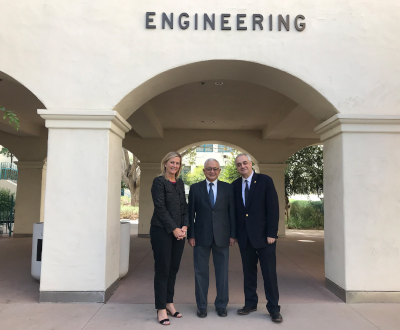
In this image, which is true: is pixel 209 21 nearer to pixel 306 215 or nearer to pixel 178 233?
pixel 178 233

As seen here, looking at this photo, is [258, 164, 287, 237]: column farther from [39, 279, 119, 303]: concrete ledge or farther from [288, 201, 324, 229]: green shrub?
[39, 279, 119, 303]: concrete ledge

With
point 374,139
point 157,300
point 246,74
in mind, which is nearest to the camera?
point 157,300

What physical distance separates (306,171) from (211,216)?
Result: 12085mm

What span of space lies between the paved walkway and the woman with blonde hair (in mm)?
350

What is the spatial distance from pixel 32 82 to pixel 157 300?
3.13m

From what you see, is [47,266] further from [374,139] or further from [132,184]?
[132,184]

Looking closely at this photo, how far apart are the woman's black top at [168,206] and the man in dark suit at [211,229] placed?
172mm

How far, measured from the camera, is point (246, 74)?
15.7 feet

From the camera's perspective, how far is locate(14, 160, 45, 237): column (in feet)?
34.3

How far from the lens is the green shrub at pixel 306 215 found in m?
14.6

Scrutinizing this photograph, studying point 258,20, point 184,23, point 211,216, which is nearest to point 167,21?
point 184,23

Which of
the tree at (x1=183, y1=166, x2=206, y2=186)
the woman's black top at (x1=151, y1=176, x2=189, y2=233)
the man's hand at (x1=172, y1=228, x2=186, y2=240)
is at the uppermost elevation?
the tree at (x1=183, y1=166, x2=206, y2=186)

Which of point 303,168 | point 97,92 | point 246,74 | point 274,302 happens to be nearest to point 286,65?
point 246,74

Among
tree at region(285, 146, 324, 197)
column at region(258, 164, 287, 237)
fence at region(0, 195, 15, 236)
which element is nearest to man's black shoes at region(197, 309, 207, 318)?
column at region(258, 164, 287, 237)
